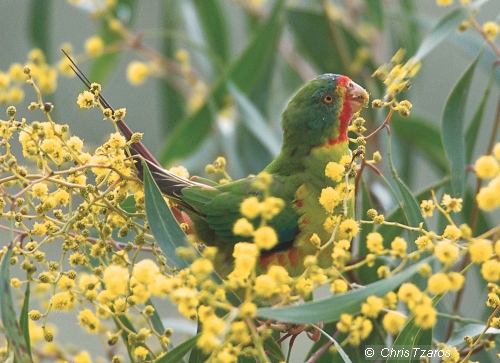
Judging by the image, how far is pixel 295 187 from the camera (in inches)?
51.1

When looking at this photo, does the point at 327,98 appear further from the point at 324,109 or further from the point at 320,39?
the point at 320,39

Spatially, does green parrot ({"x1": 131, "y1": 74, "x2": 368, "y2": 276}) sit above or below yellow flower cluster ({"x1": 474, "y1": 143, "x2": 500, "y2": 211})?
above

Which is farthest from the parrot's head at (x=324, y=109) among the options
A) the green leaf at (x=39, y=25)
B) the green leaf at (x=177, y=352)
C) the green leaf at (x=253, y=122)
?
the green leaf at (x=39, y=25)

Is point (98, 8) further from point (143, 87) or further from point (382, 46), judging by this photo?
point (143, 87)

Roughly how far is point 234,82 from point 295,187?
1.88ft

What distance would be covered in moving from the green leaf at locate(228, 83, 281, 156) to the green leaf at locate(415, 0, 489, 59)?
54cm

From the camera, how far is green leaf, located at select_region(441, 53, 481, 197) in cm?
118

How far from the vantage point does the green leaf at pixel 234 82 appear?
5.81 ft

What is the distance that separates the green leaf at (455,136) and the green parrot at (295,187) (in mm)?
154

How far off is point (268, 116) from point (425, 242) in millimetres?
1321

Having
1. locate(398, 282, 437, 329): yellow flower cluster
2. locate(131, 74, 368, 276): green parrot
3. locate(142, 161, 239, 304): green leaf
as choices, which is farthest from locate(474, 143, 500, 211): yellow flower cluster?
locate(131, 74, 368, 276): green parrot

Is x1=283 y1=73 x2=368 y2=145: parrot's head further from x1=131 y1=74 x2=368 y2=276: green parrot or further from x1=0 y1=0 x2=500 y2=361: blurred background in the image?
x1=0 y1=0 x2=500 y2=361: blurred background

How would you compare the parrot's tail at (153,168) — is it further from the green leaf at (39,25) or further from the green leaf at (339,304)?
the green leaf at (39,25)

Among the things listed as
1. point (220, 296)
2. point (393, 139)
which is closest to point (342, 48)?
point (393, 139)
